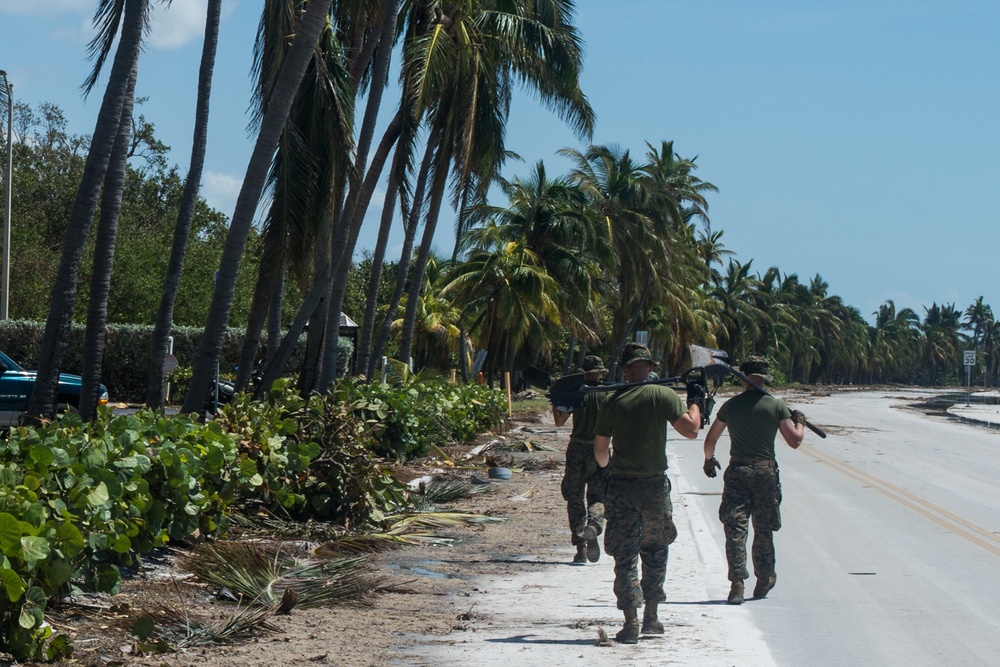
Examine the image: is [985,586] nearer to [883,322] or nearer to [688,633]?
[688,633]

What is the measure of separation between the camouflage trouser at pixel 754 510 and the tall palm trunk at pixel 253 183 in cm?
624

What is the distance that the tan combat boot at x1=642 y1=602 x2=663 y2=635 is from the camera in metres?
7.05

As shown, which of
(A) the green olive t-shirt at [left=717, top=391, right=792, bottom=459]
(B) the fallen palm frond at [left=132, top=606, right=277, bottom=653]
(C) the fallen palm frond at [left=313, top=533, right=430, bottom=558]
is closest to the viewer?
(B) the fallen palm frond at [left=132, top=606, right=277, bottom=653]

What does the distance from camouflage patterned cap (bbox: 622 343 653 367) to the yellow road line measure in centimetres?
510

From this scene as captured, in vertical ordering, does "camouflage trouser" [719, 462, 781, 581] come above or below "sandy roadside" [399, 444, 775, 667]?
above

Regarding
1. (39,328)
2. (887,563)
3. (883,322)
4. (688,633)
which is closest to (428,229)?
(39,328)

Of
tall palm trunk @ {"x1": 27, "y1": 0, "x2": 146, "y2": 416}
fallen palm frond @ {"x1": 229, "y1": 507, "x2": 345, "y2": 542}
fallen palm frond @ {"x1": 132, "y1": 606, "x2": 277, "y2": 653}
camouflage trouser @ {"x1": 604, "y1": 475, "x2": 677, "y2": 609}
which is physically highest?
tall palm trunk @ {"x1": 27, "y1": 0, "x2": 146, "y2": 416}

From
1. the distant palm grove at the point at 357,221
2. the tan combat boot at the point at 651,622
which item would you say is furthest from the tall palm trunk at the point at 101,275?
the tan combat boot at the point at 651,622

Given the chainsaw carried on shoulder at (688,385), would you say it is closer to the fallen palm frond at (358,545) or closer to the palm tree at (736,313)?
the fallen palm frond at (358,545)

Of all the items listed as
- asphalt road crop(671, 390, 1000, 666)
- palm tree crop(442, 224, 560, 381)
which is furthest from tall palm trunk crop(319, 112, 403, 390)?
palm tree crop(442, 224, 560, 381)

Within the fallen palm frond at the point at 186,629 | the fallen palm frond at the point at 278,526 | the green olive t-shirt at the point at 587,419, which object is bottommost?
the fallen palm frond at the point at 186,629

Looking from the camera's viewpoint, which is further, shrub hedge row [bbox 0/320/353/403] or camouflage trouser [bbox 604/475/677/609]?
shrub hedge row [bbox 0/320/353/403]

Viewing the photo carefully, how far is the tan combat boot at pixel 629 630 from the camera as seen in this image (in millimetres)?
6793

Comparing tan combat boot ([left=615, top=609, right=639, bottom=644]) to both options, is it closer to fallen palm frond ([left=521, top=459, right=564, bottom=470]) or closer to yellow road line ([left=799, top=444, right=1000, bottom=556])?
yellow road line ([left=799, top=444, right=1000, bottom=556])
